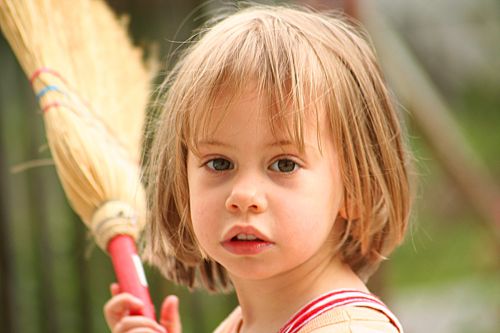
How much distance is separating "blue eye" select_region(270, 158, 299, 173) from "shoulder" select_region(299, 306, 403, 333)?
252 mm

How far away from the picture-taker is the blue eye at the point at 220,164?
5.91 ft

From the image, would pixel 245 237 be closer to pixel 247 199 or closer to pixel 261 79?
pixel 247 199

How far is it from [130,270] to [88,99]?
19.3 inches

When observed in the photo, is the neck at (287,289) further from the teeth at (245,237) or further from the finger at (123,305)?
the finger at (123,305)

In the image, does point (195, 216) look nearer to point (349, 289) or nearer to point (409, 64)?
point (349, 289)

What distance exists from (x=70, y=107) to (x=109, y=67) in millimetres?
225

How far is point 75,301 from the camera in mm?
3416

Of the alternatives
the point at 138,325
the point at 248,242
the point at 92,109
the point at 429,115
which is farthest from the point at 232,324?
the point at 429,115

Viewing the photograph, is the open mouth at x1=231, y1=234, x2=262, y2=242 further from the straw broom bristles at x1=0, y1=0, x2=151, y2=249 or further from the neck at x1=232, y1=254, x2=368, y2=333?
the straw broom bristles at x1=0, y1=0, x2=151, y2=249

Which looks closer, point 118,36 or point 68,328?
point 118,36

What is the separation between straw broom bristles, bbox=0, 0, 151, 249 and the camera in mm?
2332

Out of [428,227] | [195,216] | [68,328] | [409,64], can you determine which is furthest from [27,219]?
[428,227]

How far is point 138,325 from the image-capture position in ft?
6.75

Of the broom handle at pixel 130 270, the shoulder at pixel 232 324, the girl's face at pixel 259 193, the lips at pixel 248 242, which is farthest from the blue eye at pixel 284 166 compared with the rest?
the broom handle at pixel 130 270
